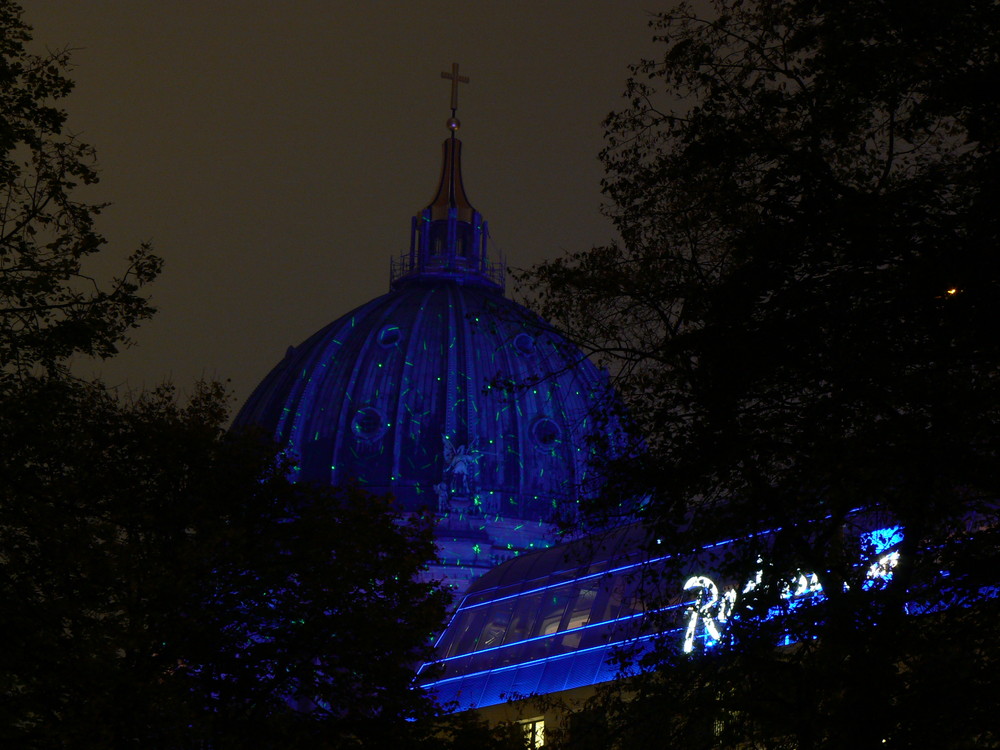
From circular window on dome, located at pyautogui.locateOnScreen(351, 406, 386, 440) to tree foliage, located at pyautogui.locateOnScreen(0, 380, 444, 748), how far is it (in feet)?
255

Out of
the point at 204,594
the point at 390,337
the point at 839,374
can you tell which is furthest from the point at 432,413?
the point at 839,374

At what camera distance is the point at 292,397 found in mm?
123250

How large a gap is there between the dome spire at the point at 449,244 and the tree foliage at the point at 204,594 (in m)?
97.1

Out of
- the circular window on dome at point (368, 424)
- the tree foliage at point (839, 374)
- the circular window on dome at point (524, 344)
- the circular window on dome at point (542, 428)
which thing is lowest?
the tree foliage at point (839, 374)

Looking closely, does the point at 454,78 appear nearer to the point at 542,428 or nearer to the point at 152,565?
the point at 542,428

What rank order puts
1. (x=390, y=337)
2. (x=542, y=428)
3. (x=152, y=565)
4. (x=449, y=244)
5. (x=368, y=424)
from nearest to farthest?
(x=152, y=565), (x=542, y=428), (x=368, y=424), (x=390, y=337), (x=449, y=244)

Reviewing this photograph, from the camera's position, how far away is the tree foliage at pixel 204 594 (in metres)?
27.3

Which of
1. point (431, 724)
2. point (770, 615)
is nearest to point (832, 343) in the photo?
point (770, 615)

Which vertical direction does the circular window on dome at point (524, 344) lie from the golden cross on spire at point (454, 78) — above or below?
below

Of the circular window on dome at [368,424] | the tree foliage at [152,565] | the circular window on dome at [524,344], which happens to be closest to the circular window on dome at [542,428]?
the circular window on dome at [524,344]

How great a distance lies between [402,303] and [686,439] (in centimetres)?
10785

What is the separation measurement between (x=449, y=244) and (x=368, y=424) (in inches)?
999

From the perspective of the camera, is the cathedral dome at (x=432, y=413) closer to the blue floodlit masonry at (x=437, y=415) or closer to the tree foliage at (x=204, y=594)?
the blue floodlit masonry at (x=437, y=415)

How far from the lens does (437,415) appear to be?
119 meters
